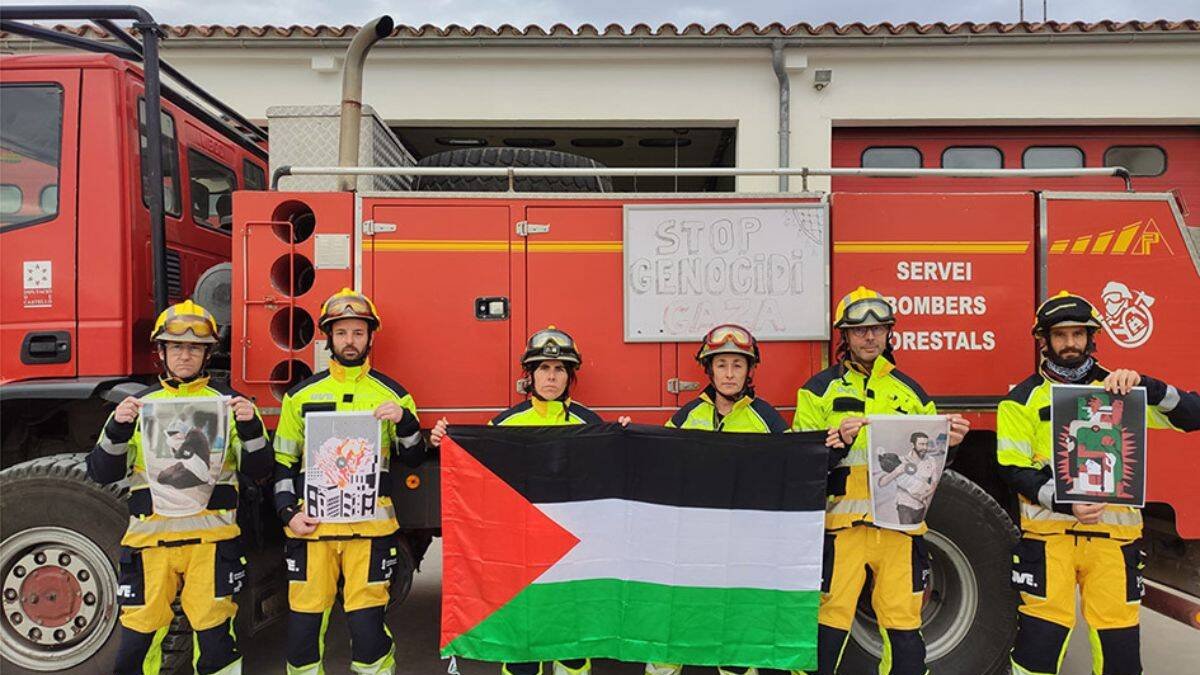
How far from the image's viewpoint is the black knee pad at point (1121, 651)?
3445 millimetres

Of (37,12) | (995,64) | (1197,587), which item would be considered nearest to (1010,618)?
(1197,587)

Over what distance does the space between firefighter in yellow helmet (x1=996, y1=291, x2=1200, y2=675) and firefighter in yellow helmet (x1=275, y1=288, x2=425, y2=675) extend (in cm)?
308

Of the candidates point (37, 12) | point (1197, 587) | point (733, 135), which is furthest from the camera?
point (733, 135)

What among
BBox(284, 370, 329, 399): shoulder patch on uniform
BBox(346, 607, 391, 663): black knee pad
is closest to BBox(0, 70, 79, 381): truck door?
BBox(284, 370, 329, 399): shoulder patch on uniform

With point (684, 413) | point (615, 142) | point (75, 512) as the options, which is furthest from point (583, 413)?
point (615, 142)

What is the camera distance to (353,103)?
418cm

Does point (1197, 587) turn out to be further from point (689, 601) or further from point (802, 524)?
point (689, 601)

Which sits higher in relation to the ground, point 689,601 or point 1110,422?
point 1110,422

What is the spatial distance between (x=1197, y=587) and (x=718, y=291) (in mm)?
3238

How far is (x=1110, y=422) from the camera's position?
3436 mm

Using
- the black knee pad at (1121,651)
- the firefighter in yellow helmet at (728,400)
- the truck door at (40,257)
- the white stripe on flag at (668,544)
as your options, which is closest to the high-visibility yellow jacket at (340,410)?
the white stripe on flag at (668,544)

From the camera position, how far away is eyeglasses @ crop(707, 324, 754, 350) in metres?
3.59

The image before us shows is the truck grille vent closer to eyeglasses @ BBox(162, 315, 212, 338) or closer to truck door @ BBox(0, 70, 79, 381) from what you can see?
truck door @ BBox(0, 70, 79, 381)

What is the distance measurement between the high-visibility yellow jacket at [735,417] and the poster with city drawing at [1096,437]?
131cm
